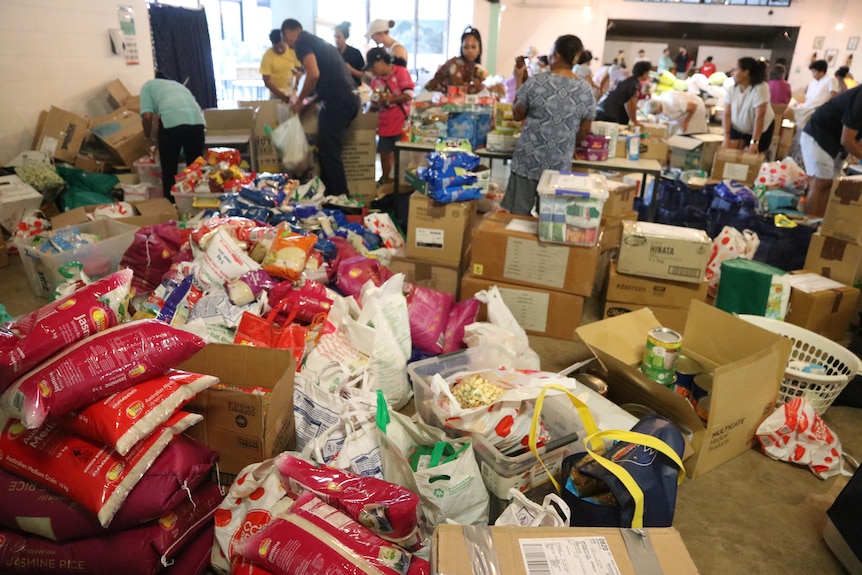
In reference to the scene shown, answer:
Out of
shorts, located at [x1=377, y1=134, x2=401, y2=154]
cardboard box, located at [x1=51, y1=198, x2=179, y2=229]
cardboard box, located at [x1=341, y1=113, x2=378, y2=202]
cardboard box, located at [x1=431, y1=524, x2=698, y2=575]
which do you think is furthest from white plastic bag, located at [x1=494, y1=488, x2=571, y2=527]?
shorts, located at [x1=377, y1=134, x2=401, y2=154]

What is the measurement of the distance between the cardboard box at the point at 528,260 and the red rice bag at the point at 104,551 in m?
1.88

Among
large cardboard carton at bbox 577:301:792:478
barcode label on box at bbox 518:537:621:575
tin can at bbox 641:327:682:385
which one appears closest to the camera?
barcode label on box at bbox 518:537:621:575

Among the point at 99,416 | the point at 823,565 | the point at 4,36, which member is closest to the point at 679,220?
the point at 823,565

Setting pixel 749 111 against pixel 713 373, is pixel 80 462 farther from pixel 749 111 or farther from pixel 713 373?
pixel 749 111

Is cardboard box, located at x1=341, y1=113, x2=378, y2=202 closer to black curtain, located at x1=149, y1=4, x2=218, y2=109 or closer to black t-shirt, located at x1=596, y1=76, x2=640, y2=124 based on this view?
black t-shirt, located at x1=596, y1=76, x2=640, y2=124

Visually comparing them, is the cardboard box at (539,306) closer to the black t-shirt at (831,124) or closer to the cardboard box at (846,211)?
the cardboard box at (846,211)

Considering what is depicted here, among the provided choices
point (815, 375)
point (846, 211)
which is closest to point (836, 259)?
point (846, 211)

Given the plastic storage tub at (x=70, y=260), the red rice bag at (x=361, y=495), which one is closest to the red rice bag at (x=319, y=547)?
the red rice bag at (x=361, y=495)

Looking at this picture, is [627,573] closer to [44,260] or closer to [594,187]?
[594,187]

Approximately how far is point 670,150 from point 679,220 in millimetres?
1823

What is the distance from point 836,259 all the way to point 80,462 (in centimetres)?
348

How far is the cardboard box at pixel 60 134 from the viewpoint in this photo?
4.49 metres

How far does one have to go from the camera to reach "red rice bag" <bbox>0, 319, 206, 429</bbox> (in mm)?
1266

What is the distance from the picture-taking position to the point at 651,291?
112 inches
